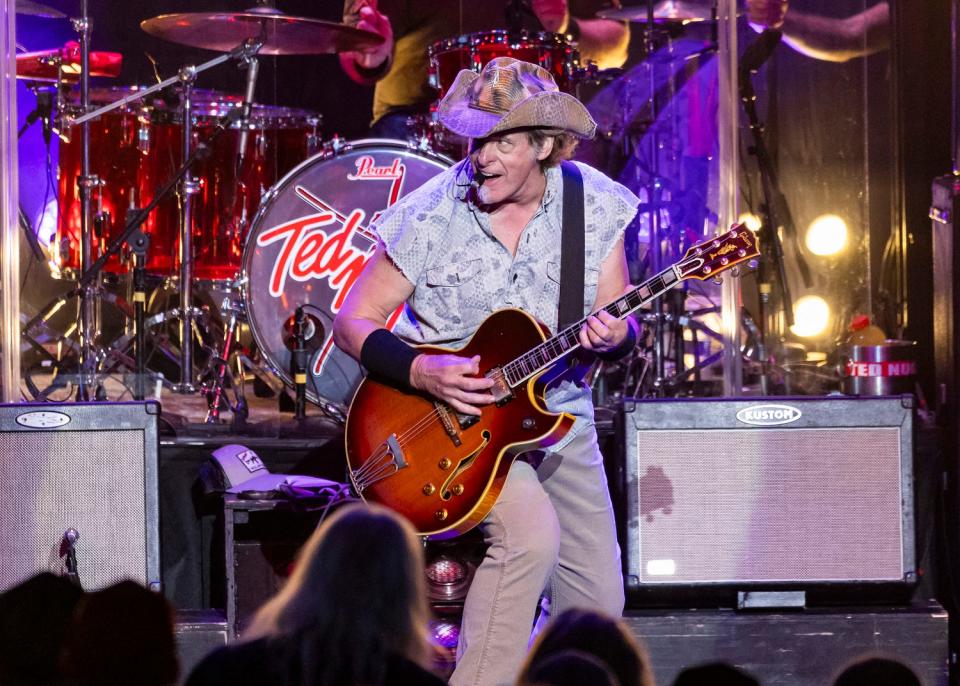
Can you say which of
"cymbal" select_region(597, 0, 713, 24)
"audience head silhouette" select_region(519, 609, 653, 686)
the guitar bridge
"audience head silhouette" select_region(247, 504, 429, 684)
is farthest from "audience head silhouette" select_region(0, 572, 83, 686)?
"cymbal" select_region(597, 0, 713, 24)

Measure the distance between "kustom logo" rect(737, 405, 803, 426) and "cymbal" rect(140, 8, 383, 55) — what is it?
3417 millimetres

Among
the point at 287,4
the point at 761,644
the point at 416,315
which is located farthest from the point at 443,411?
the point at 287,4

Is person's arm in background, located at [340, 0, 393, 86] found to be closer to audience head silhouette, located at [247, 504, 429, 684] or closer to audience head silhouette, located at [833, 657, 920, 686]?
audience head silhouette, located at [247, 504, 429, 684]

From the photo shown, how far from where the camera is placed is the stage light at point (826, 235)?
26.4 feet

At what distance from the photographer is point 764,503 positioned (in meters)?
5.00

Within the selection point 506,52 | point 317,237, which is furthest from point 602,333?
point 506,52

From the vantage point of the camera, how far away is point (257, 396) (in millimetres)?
8023

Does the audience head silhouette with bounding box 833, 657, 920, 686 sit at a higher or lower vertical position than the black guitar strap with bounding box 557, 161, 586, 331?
lower

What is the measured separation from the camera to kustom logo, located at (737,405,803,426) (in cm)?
501

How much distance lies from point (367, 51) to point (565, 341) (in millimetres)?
4463

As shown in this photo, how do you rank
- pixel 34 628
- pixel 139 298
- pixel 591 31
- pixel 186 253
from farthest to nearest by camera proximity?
pixel 591 31, pixel 186 253, pixel 139 298, pixel 34 628

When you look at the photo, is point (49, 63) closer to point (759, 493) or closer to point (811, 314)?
point (811, 314)

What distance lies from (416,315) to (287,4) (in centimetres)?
481

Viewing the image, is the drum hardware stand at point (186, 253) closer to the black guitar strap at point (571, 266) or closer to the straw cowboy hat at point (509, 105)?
the straw cowboy hat at point (509, 105)
